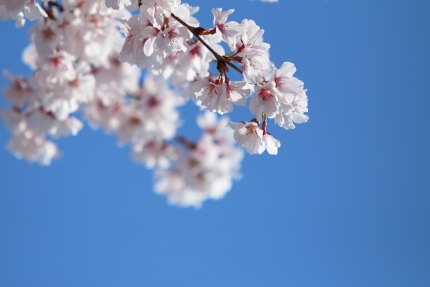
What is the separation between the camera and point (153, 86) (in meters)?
4.38

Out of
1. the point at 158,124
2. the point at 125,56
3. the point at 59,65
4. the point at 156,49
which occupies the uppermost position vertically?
the point at 158,124

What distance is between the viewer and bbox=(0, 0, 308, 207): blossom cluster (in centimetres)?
179

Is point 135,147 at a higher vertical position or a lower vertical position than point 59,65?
higher

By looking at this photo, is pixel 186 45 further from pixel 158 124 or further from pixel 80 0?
pixel 158 124

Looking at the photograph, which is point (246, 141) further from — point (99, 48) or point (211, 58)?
point (99, 48)

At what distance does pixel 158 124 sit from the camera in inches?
169

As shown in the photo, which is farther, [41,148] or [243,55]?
[41,148]

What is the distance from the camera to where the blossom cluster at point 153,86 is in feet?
5.86

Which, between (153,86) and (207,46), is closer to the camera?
(207,46)

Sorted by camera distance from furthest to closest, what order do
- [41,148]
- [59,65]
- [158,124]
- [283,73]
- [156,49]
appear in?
[158,124]
[41,148]
[59,65]
[156,49]
[283,73]

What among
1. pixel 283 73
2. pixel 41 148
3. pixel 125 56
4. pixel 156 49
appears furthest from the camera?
pixel 41 148

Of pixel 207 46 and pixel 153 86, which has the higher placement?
pixel 153 86

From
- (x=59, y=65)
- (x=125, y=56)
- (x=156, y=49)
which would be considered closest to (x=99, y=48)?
(x=59, y=65)

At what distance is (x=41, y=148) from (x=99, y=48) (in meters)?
1.52
